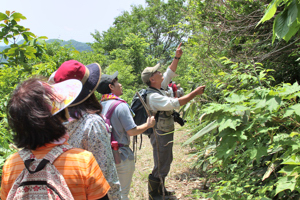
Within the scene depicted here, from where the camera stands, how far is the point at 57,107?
1.21 meters

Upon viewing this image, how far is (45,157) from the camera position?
3.62ft

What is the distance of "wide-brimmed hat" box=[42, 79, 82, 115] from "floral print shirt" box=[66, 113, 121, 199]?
1.19 ft

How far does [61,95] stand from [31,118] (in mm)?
242

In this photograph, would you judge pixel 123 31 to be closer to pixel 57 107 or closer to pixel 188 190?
pixel 188 190

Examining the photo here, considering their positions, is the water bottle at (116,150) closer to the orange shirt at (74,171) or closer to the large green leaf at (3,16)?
the orange shirt at (74,171)

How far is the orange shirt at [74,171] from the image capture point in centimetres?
114

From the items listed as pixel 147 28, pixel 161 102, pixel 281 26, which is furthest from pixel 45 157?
pixel 147 28

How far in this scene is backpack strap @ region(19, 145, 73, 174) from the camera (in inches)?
41.9

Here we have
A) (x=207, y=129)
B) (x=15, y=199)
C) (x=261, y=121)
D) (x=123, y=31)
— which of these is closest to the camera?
(x=15, y=199)

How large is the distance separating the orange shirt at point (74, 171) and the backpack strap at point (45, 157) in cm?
2

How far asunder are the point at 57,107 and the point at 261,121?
133cm

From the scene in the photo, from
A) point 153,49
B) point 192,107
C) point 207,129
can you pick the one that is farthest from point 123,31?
point 207,129

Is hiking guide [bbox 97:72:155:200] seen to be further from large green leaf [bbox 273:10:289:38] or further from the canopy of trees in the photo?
large green leaf [bbox 273:10:289:38]

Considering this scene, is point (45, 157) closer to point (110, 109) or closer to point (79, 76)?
point (79, 76)
